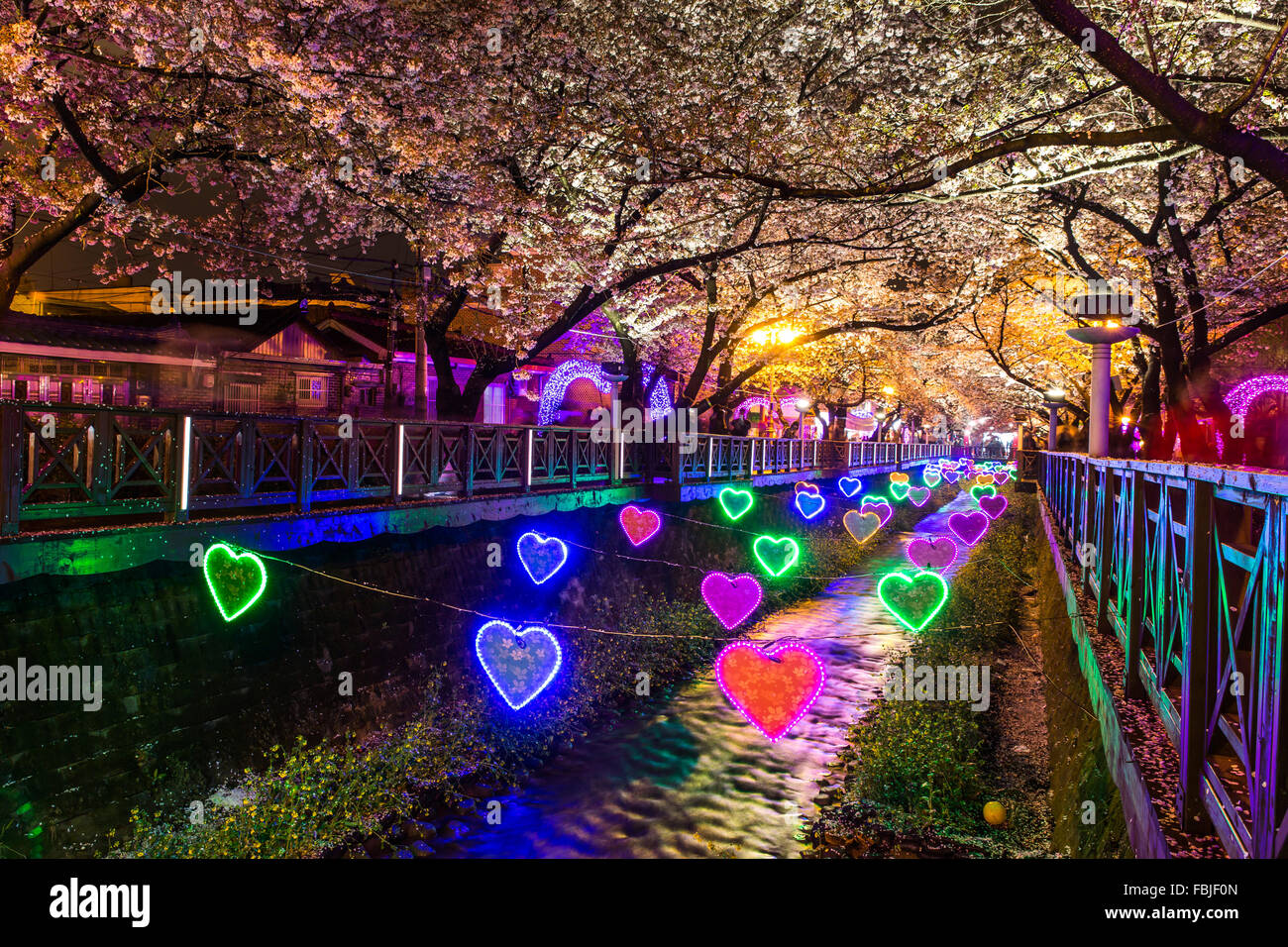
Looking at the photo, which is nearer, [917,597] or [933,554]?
[917,597]

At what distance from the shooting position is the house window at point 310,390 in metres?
30.5

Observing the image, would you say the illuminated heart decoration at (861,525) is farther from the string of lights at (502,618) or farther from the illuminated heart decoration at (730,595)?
the string of lights at (502,618)

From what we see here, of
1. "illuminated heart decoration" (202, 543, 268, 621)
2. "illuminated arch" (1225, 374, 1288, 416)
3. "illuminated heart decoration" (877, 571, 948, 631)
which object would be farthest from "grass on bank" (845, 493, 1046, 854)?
"illuminated arch" (1225, 374, 1288, 416)

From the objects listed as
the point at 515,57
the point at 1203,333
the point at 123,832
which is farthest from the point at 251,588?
the point at 1203,333

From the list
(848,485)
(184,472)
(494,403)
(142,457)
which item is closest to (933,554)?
(848,485)

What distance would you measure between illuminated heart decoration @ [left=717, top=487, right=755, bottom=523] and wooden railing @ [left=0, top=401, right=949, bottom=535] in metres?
7.91

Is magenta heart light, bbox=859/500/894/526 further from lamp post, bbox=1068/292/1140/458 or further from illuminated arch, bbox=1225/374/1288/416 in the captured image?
lamp post, bbox=1068/292/1140/458

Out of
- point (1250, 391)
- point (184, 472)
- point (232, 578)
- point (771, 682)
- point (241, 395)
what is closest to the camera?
point (184, 472)

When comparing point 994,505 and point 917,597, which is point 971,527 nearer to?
point 994,505

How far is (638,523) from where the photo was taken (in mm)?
18438

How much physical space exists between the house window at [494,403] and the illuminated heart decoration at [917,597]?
22583 mm

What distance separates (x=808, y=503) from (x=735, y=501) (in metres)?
8.22

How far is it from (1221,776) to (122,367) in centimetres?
3060

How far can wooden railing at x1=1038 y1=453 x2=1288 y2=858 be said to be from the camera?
2.61 meters
